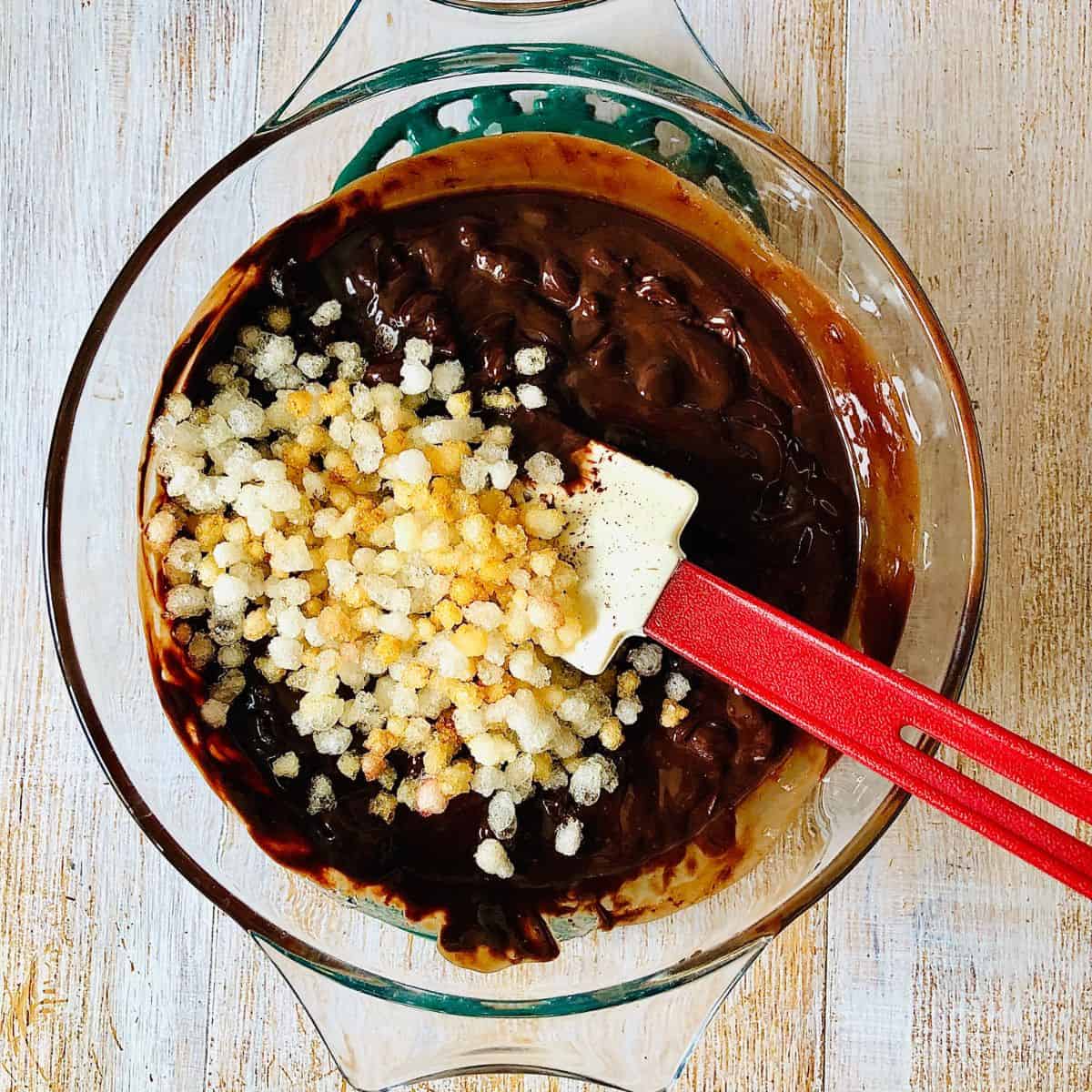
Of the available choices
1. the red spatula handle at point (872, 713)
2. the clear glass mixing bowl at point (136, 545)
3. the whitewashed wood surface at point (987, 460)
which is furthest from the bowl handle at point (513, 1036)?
the red spatula handle at point (872, 713)

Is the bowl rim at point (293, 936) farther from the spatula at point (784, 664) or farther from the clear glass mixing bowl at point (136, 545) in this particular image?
the spatula at point (784, 664)

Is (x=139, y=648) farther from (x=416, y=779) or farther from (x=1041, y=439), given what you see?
(x=1041, y=439)

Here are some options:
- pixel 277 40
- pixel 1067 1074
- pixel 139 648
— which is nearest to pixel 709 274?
pixel 277 40

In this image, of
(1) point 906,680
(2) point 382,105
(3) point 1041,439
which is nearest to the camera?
(1) point 906,680

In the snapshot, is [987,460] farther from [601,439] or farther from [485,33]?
[485,33]

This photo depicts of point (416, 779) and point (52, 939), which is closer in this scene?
point (416, 779)
